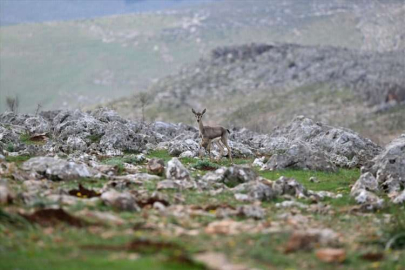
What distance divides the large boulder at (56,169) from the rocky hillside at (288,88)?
64.4 metres

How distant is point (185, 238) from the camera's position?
1337 cm

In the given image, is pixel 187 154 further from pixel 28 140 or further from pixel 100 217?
pixel 100 217

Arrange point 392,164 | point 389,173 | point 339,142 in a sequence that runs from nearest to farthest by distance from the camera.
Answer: point 389,173 < point 392,164 < point 339,142

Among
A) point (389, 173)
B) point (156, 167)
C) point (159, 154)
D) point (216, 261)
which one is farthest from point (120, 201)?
point (159, 154)

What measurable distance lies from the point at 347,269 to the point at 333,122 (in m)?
80.7

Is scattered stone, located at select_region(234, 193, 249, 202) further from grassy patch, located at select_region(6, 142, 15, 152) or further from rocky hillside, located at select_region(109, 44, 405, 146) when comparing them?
rocky hillside, located at select_region(109, 44, 405, 146)

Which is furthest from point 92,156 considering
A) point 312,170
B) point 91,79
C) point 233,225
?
point 91,79

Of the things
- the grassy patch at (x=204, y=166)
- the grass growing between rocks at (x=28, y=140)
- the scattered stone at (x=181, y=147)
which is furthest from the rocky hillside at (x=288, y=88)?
the grassy patch at (x=204, y=166)

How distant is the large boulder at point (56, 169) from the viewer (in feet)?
62.6

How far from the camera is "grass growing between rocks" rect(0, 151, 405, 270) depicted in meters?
11.6

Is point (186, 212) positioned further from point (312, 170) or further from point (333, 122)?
point (333, 122)

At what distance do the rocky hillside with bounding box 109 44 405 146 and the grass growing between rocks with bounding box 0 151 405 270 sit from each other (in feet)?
217

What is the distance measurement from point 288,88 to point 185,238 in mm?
98598

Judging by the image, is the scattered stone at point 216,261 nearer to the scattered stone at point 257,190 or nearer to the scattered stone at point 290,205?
the scattered stone at point 290,205
